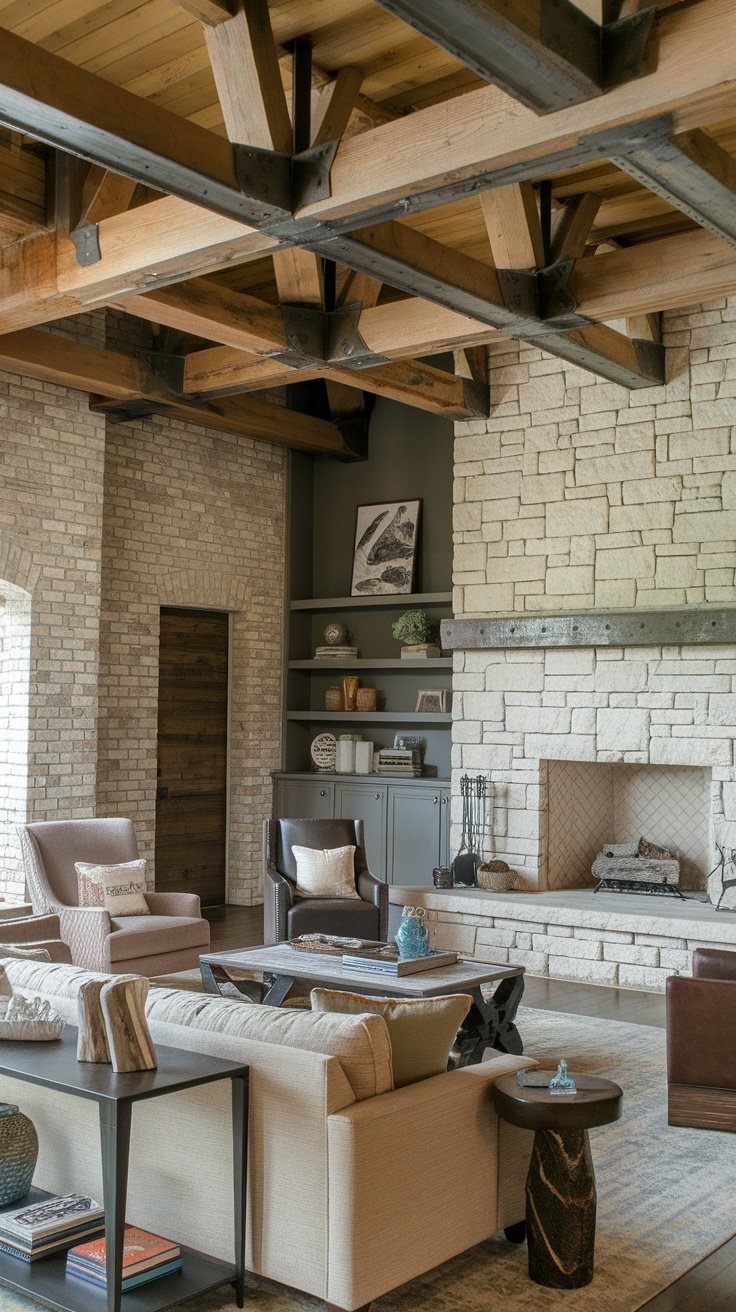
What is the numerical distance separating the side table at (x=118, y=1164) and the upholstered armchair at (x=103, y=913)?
2.74m

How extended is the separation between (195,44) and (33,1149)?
408 centimetres

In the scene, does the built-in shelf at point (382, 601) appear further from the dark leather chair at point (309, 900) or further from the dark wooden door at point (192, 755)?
the dark leather chair at point (309, 900)

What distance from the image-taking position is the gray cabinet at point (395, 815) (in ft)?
28.4

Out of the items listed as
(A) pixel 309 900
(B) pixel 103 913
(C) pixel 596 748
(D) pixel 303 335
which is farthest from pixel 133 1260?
(C) pixel 596 748

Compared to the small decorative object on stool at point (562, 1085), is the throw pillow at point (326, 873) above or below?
above

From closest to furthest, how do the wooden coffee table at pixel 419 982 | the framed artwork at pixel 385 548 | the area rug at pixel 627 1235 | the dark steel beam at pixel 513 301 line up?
the area rug at pixel 627 1235 → the wooden coffee table at pixel 419 982 → the dark steel beam at pixel 513 301 → the framed artwork at pixel 385 548

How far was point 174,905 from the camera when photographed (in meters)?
6.68

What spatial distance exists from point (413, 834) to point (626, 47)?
6061 mm

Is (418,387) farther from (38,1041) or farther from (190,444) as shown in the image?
(38,1041)

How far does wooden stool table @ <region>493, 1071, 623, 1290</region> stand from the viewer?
3230mm

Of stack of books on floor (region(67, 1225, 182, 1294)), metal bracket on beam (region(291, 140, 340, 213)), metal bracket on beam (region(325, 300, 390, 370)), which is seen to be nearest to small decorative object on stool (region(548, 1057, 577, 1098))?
stack of books on floor (region(67, 1225, 182, 1294))

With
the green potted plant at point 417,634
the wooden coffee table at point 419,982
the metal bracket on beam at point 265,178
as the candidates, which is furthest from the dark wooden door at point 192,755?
the metal bracket on beam at point 265,178

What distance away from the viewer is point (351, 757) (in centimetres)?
942

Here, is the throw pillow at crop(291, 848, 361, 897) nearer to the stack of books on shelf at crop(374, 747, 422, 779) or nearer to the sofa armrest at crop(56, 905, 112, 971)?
the sofa armrest at crop(56, 905, 112, 971)
